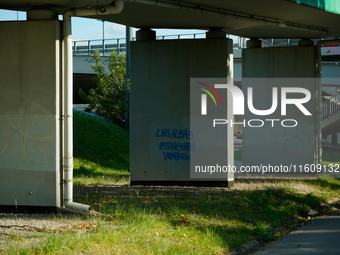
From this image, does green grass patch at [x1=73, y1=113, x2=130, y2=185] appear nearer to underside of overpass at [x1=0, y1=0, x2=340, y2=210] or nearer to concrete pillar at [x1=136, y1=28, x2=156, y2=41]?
underside of overpass at [x1=0, y1=0, x2=340, y2=210]

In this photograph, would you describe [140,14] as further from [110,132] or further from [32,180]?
[110,132]

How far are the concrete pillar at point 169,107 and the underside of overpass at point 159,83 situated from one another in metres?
0.03

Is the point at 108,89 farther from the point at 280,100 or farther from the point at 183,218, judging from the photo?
the point at 183,218

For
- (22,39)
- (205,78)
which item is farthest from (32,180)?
(205,78)

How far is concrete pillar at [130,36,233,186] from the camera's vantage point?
50.2ft

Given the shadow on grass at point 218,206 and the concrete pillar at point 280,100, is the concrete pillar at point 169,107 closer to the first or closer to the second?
the shadow on grass at point 218,206

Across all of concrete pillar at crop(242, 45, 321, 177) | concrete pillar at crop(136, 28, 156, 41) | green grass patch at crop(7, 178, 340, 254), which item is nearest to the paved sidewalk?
green grass patch at crop(7, 178, 340, 254)

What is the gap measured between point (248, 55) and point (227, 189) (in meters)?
7.83

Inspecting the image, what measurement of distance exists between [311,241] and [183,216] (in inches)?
96.0

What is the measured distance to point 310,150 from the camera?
2009 centimetres

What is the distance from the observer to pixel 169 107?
1543 centimetres

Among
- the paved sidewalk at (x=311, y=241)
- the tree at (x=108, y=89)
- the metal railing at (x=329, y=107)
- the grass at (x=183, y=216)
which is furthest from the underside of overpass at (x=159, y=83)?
the metal railing at (x=329, y=107)

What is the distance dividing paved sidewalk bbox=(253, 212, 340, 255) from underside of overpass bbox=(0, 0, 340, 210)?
12.9 feet

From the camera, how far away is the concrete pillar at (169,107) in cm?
1530
